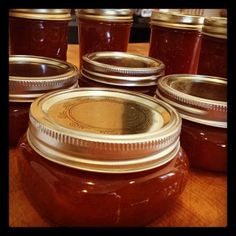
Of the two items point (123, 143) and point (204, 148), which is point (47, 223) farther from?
point (204, 148)

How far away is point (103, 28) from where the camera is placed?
68 centimetres

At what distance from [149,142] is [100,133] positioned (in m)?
0.05

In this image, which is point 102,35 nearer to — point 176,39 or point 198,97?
point 176,39

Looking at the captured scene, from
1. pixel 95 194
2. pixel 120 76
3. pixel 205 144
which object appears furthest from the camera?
pixel 120 76

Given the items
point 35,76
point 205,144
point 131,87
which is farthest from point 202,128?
point 35,76

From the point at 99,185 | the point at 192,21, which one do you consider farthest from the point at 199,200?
the point at 192,21

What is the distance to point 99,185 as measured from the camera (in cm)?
32

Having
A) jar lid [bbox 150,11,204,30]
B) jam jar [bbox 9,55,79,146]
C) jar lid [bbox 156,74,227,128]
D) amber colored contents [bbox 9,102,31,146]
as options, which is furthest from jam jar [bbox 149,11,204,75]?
amber colored contents [bbox 9,102,31,146]

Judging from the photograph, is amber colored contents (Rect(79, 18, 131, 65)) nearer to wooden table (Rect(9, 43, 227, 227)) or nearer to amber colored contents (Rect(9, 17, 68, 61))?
amber colored contents (Rect(9, 17, 68, 61))

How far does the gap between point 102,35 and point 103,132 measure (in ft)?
1.26

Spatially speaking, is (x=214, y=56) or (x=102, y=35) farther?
(x=102, y=35)

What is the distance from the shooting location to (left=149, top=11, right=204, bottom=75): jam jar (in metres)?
0.66

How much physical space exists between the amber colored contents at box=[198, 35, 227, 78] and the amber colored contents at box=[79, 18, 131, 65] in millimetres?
189

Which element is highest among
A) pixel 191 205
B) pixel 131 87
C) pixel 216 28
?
pixel 216 28
